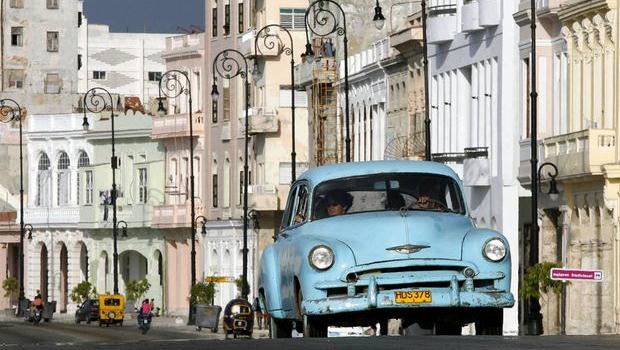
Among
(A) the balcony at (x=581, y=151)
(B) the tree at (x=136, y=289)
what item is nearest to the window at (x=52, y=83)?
(B) the tree at (x=136, y=289)

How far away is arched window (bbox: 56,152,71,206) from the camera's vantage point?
12631cm

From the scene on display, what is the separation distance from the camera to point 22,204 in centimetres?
12406

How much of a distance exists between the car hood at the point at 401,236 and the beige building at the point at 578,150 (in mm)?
24991

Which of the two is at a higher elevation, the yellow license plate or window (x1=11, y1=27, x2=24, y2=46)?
window (x1=11, y1=27, x2=24, y2=46)

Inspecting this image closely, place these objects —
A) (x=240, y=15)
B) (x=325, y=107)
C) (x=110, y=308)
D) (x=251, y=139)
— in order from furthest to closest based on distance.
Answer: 1. (x=240, y=15)
2. (x=251, y=139)
3. (x=110, y=308)
4. (x=325, y=107)

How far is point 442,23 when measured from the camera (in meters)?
69.8

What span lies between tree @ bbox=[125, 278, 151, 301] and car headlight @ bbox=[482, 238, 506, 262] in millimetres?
87232

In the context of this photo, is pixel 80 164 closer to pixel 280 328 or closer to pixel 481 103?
pixel 481 103

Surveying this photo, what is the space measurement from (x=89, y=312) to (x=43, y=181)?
2460 centimetres

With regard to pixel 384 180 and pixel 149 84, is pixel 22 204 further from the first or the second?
pixel 384 180

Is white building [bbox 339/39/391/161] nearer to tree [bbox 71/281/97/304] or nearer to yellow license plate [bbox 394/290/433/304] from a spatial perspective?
tree [bbox 71/281/97/304]

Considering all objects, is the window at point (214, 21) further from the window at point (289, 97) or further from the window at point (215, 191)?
the window at point (289, 97)

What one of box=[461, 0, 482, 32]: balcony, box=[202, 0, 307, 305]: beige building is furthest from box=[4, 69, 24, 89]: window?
box=[461, 0, 482, 32]: balcony

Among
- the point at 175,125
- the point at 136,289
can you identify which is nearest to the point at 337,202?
the point at 136,289
